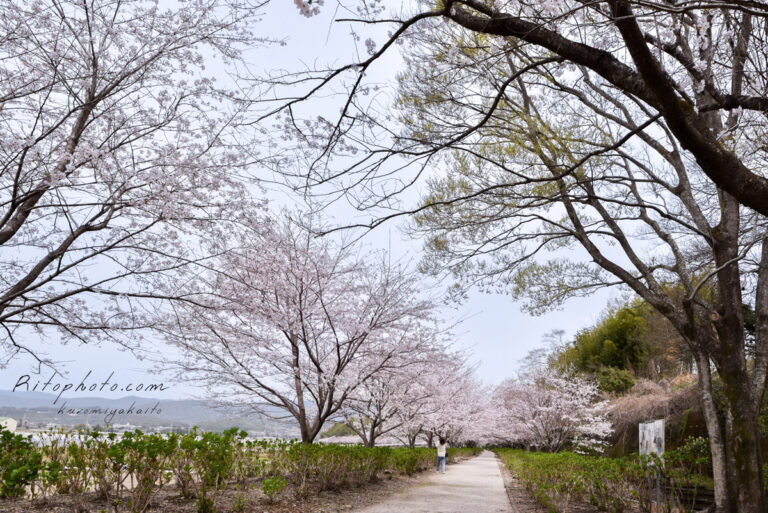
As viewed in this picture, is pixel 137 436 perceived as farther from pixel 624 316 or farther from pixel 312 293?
pixel 624 316

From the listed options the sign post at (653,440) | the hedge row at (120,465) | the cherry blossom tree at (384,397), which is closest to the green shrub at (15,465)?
the hedge row at (120,465)

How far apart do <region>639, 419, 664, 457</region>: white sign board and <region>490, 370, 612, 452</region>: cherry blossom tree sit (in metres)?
14.3

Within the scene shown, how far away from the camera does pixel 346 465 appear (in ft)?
28.5

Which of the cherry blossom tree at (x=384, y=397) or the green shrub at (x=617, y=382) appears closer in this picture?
the cherry blossom tree at (x=384, y=397)

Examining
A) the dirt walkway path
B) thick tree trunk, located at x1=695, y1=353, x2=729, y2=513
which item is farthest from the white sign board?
the dirt walkway path

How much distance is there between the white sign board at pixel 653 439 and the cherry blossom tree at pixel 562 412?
563 inches

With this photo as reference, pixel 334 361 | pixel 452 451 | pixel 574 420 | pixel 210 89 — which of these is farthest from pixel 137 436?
pixel 452 451

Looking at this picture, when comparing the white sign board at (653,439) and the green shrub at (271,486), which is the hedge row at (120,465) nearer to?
the green shrub at (271,486)

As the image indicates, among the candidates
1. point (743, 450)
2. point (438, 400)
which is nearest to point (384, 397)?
point (438, 400)

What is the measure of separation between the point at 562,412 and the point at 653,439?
16292 millimetres

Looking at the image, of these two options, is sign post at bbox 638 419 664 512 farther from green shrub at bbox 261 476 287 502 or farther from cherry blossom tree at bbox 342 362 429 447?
cherry blossom tree at bbox 342 362 429 447

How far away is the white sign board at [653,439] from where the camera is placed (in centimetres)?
585

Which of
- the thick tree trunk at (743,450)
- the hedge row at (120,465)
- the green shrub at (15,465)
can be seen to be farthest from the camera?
the thick tree trunk at (743,450)

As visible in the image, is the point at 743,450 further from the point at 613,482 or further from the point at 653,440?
the point at 613,482
